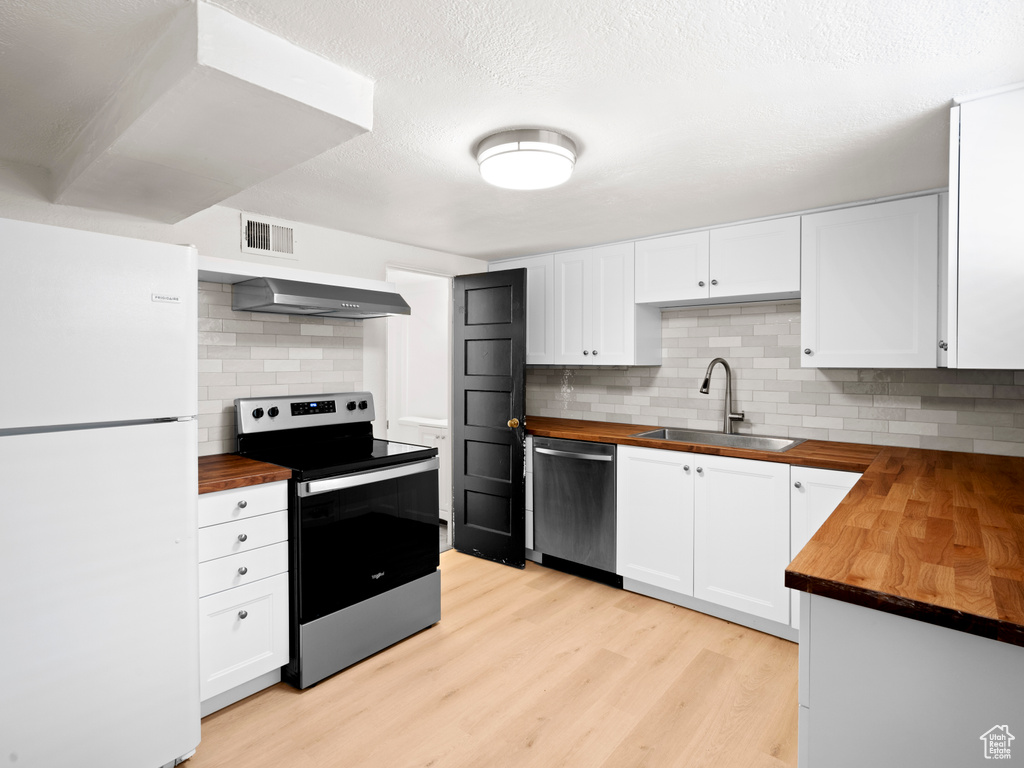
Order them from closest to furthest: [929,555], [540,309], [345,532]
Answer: [929,555], [345,532], [540,309]

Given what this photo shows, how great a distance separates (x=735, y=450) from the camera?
278cm

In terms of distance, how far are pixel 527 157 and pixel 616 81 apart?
43cm

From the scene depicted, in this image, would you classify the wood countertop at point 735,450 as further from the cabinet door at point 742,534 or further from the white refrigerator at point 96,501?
the white refrigerator at point 96,501

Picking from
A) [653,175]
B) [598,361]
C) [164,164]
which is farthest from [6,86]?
[598,361]

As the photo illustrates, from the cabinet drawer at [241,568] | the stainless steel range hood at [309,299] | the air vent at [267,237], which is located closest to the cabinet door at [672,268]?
the stainless steel range hood at [309,299]

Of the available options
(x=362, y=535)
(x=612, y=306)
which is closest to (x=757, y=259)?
(x=612, y=306)

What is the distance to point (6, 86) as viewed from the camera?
5.21ft

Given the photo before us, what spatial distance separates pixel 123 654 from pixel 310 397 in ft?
5.07

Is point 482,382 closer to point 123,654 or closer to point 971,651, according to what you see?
point 123,654

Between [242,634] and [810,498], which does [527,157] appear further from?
[242,634]

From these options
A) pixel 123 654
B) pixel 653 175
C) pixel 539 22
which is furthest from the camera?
pixel 653 175

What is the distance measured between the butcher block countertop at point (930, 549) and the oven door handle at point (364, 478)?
182 centimetres

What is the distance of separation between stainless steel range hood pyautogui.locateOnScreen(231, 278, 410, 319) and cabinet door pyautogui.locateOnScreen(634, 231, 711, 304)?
152cm

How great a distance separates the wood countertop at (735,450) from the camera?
8.21 feet
